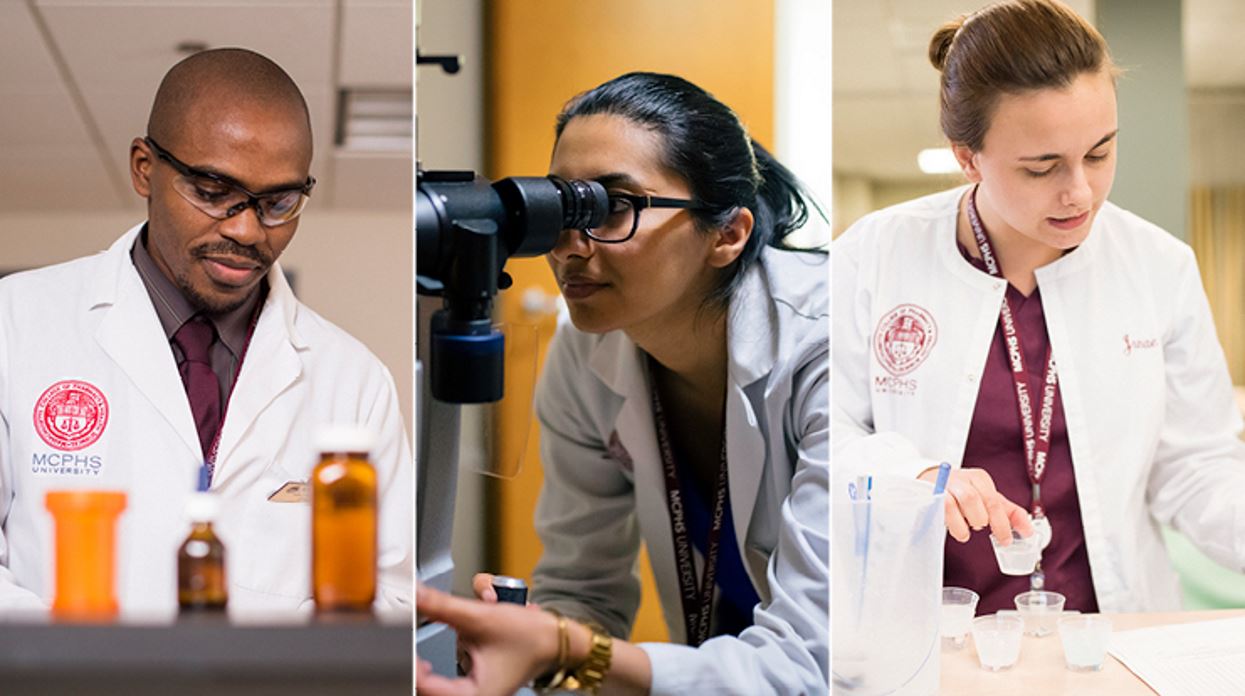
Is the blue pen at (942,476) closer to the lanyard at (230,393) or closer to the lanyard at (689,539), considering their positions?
the lanyard at (689,539)

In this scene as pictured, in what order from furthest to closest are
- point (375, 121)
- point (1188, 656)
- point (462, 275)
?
point (1188, 656), point (375, 121), point (462, 275)

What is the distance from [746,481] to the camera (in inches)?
65.0

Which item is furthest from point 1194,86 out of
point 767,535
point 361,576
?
point 361,576

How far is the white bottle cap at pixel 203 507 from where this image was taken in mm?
1671

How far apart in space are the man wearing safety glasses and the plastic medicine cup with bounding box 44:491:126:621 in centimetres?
1

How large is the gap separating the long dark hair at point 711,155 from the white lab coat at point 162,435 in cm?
50

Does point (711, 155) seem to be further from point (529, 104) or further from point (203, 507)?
point (203, 507)

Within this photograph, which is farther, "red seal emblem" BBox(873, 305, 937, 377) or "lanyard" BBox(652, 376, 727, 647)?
"red seal emblem" BBox(873, 305, 937, 377)

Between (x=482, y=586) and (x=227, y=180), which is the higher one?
(x=227, y=180)

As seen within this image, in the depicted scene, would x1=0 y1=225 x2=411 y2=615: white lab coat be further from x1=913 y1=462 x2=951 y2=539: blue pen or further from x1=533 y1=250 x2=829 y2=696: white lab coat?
x1=913 y1=462 x2=951 y2=539: blue pen

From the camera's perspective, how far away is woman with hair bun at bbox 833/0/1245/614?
184cm

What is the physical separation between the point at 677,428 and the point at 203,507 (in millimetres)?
680

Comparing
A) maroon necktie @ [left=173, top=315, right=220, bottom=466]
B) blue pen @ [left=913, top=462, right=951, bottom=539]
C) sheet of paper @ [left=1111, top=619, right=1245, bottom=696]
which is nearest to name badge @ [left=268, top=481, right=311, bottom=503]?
maroon necktie @ [left=173, top=315, right=220, bottom=466]

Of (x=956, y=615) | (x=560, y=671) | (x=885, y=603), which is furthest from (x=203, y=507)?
(x=956, y=615)
